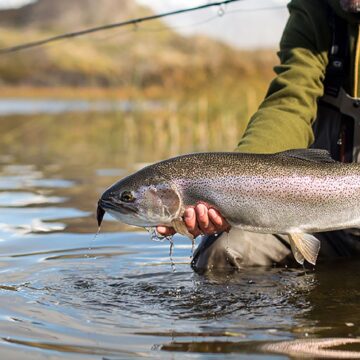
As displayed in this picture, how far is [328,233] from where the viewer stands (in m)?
4.67

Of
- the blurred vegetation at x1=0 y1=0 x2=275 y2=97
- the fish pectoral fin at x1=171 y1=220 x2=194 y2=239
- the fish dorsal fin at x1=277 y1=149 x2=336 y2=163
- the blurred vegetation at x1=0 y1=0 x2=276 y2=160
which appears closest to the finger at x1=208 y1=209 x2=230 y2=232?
the fish pectoral fin at x1=171 y1=220 x2=194 y2=239

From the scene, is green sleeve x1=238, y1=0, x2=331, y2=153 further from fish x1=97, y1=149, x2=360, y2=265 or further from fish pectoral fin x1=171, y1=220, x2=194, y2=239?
fish pectoral fin x1=171, y1=220, x2=194, y2=239

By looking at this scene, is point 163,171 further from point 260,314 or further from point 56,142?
point 56,142

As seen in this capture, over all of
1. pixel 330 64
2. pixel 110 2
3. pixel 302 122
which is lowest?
pixel 302 122

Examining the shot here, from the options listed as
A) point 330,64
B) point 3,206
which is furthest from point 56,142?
point 330,64

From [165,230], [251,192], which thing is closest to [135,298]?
[165,230]

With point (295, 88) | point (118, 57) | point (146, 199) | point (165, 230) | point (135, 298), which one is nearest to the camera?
point (146, 199)

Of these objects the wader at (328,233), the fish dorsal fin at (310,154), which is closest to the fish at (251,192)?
the fish dorsal fin at (310,154)

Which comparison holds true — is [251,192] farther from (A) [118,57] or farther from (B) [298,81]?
(A) [118,57]

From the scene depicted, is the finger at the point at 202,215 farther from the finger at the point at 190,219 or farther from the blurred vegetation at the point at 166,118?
the blurred vegetation at the point at 166,118

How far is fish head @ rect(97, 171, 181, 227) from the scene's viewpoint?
3553 millimetres

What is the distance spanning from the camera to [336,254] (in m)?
4.65

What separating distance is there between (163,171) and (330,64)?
156cm

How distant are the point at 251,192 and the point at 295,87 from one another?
112 cm
